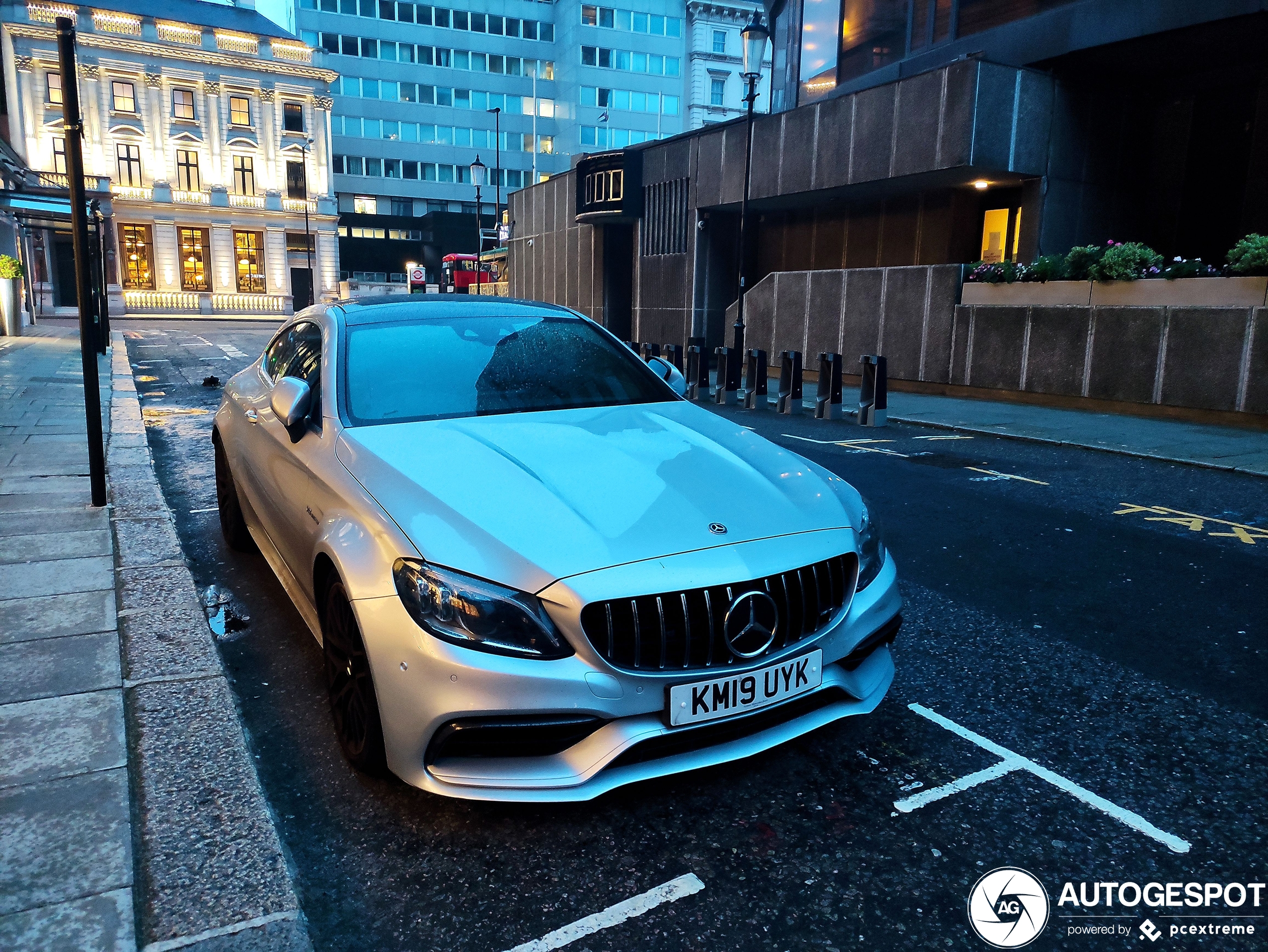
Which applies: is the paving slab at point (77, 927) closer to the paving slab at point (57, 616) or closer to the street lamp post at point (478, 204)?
the paving slab at point (57, 616)

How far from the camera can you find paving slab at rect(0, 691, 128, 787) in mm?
2807

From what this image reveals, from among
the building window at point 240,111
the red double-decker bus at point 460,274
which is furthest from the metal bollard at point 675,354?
the building window at point 240,111

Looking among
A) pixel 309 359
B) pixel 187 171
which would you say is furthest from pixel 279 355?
pixel 187 171

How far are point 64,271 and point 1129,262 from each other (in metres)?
63.5

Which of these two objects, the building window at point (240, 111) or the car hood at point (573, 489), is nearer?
the car hood at point (573, 489)

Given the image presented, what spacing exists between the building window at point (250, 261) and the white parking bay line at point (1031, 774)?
74.0 meters

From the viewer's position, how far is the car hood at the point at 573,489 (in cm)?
258

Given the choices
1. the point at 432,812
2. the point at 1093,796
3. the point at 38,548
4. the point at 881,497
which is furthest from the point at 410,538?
the point at 881,497

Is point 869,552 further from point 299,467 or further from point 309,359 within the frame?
point 309,359

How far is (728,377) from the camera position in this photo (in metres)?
16.0

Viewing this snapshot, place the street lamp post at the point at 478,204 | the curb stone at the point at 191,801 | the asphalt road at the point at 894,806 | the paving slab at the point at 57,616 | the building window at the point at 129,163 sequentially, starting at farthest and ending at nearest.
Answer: the building window at the point at 129,163 < the street lamp post at the point at 478,204 < the paving slab at the point at 57,616 < the asphalt road at the point at 894,806 < the curb stone at the point at 191,801

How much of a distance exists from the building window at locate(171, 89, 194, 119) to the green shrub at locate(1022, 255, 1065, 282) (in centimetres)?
6885

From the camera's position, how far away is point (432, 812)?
2.79 metres

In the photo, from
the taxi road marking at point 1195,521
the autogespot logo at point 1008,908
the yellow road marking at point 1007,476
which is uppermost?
the taxi road marking at point 1195,521
